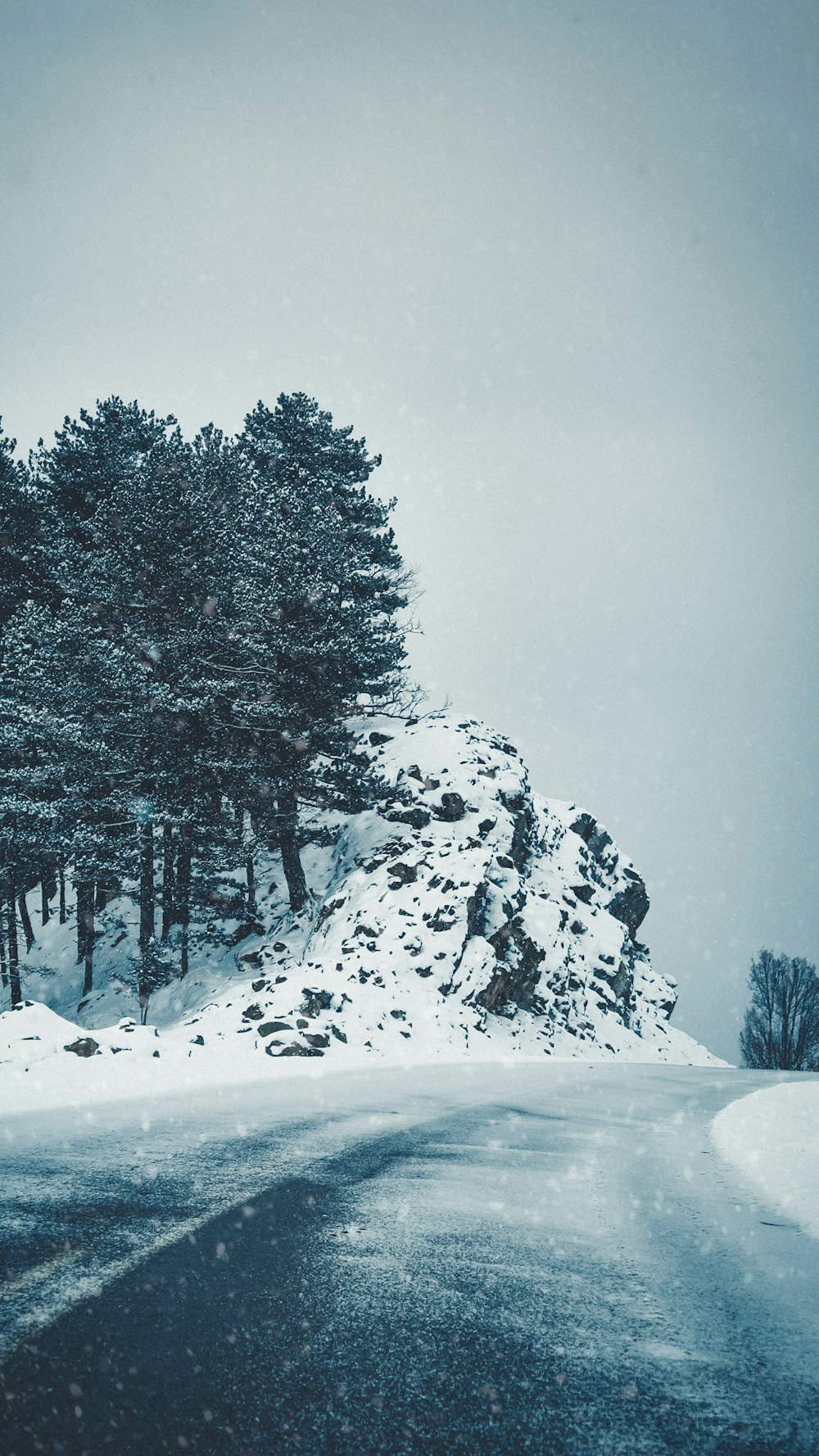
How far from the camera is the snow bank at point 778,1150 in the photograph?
4453 mm

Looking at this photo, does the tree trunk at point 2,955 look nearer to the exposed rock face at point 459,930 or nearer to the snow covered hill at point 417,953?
the snow covered hill at point 417,953

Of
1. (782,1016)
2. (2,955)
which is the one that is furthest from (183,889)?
(782,1016)

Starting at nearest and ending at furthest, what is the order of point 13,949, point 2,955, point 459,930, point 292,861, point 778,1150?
1. point 778,1150
2. point 459,930
3. point 13,949
4. point 2,955
5. point 292,861

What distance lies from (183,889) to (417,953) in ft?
23.7

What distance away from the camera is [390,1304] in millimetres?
2488

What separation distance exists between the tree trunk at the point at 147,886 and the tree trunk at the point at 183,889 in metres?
0.97

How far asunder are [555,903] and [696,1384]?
→ 2614 cm

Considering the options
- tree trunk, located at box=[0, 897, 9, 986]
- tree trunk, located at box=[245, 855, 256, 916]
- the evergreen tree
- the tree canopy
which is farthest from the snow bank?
the evergreen tree

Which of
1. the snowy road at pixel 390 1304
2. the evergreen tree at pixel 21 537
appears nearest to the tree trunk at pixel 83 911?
the evergreen tree at pixel 21 537

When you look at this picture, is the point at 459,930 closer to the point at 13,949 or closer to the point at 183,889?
the point at 183,889

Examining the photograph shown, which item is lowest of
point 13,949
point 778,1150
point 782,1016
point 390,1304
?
point 782,1016

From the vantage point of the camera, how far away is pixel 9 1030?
9.99 metres

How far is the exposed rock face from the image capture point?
17391 millimetres

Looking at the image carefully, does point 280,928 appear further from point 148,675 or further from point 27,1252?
point 27,1252
